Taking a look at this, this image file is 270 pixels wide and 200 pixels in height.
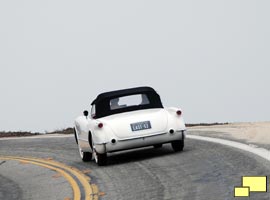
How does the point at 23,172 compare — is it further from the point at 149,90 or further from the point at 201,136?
the point at 201,136

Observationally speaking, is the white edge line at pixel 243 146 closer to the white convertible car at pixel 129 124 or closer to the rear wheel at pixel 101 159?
the white convertible car at pixel 129 124

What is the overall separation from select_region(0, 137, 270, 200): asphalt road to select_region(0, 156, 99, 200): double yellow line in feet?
0.39

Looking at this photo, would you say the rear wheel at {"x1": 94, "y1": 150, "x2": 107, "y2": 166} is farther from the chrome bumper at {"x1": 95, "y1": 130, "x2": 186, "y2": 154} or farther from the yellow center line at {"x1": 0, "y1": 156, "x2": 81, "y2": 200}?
the yellow center line at {"x1": 0, "y1": 156, "x2": 81, "y2": 200}

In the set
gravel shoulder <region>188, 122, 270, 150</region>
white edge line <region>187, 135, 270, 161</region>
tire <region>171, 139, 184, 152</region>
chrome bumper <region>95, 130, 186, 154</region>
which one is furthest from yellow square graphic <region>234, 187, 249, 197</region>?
→ tire <region>171, 139, 184, 152</region>

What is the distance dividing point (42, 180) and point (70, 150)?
5250mm

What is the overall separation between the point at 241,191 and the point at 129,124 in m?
4.74

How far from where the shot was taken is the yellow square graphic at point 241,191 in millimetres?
10823

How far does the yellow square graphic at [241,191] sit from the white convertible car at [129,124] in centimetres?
435

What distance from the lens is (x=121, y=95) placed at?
16.7 meters

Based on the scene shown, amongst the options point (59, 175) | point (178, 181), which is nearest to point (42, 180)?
point (59, 175)

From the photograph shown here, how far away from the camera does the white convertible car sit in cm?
1542

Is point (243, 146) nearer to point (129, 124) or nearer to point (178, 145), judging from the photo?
point (178, 145)

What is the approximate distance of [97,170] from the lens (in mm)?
15562

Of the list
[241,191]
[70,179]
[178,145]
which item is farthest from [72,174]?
[241,191]
